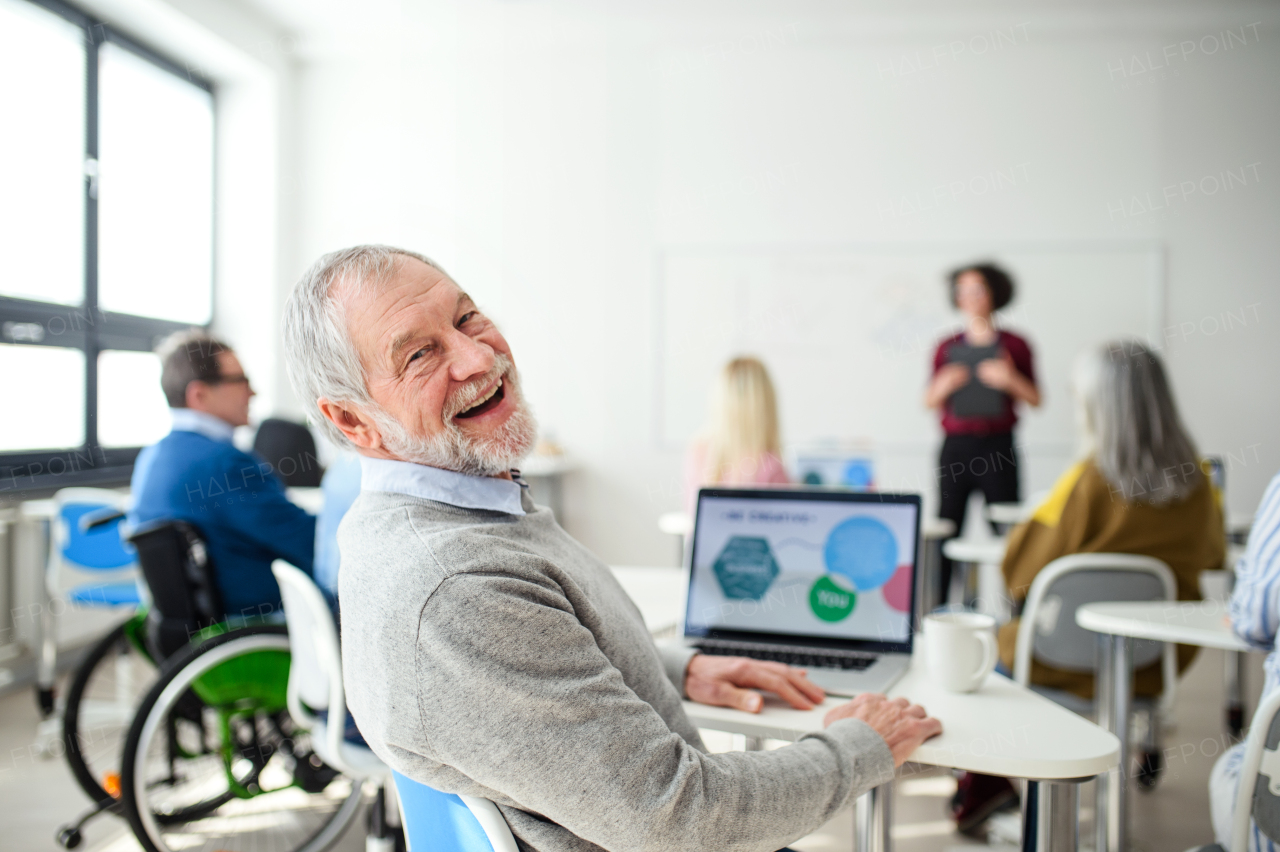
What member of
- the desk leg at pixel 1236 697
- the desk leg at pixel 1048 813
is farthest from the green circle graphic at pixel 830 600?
the desk leg at pixel 1236 697

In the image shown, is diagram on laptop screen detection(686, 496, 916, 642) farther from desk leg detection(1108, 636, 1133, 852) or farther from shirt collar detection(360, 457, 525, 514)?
desk leg detection(1108, 636, 1133, 852)

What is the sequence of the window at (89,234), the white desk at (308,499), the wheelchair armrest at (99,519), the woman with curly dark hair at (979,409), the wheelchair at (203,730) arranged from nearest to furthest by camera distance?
1. the wheelchair at (203,730)
2. the wheelchair armrest at (99,519)
3. the white desk at (308,499)
4. the window at (89,234)
5. the woman with curly dark hair at (979,409)

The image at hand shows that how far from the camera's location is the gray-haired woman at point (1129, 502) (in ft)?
6.89

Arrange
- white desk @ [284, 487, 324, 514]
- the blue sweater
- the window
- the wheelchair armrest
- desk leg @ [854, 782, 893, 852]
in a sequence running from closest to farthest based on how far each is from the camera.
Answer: desk leg @ [854, 782, 893, 852], the blue sweater, the wheelchair armrest, white desk @ [284, 487, 324, 514], the window

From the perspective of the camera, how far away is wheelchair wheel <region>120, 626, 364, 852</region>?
1817 millimetres

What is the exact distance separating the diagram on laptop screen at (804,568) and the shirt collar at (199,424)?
4.75ft

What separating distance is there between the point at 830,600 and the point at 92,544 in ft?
9.42

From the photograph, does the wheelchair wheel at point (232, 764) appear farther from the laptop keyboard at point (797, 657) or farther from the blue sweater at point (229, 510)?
the laptop keyboard at point (797, 657)

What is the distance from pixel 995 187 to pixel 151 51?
14.9 ft

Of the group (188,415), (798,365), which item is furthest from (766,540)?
(798,365)

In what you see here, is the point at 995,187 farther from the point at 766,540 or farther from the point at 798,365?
the point at 766,540

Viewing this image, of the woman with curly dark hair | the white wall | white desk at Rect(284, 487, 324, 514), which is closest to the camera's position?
white desk at Rect(284, 487, 324, 514)

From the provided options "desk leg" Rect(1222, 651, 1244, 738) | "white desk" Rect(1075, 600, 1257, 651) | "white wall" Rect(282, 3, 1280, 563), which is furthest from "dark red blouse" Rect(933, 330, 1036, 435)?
"white desk" Rect(1075, 600, 1257, 651)

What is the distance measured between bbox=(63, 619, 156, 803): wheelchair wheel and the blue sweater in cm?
37
